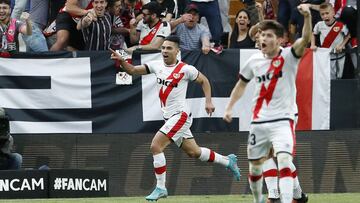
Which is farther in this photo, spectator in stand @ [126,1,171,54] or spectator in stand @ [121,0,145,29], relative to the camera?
spectator in stand @ [121,0,145,29]

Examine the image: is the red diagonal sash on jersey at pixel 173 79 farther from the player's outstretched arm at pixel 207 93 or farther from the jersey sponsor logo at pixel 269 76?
the jersey sponsor logo at pixel 269 76

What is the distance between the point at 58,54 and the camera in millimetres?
17422

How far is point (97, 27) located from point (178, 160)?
8.41 ft

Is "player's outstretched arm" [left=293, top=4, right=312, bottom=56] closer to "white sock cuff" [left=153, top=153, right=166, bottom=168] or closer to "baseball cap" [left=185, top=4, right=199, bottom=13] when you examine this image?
"white sock cuff" [left=153, top=153, right=166, bottom=168]

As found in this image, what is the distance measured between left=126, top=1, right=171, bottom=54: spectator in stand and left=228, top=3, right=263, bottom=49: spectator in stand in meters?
1.16

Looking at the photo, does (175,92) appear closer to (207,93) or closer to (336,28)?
(207,93)

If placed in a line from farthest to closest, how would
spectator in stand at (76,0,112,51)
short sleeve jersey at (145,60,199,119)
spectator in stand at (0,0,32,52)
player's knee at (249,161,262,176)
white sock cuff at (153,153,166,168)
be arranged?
spectator in stand at (76,0,112,51)
spectator in stand at (0,0,32,52)
short sleeve jersey at (145,60,199,119)
white sock cuff at (153,153,166,168)
player's knee at (249,161,262,176)

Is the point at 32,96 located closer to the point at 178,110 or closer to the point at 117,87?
the point at 117,87

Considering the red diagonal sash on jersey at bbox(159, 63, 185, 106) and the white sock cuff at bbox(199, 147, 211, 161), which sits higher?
the red diagonal sash on jersey at bbox(159, 63, 185, 106)

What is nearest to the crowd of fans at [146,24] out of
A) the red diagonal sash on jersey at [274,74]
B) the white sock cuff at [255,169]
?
the white sock cuff at [255,169]

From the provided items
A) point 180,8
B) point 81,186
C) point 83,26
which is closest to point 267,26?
point 81,186

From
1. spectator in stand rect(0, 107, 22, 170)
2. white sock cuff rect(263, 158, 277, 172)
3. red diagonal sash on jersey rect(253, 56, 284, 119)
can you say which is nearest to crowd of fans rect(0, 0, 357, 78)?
spectator in stand rect(0, 107, 22, 170)

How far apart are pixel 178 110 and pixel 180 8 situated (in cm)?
419

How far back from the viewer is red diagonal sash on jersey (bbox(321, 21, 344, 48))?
17953 mm
